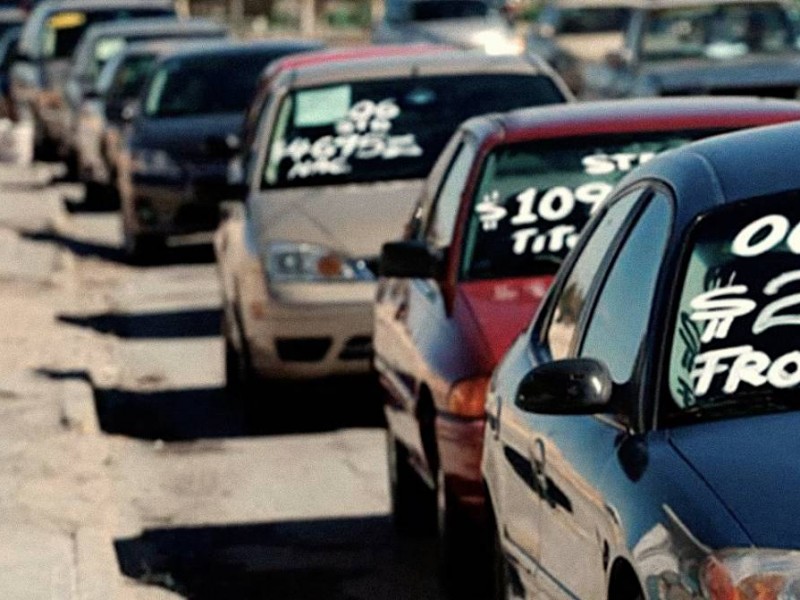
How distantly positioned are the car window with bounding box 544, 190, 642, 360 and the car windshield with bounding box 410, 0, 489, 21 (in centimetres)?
4390

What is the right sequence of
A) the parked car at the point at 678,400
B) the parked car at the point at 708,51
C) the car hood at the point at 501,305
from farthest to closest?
the parked car at the point at 708,51, the car hood at the point at 501,305, the parked car at the point at 678,400

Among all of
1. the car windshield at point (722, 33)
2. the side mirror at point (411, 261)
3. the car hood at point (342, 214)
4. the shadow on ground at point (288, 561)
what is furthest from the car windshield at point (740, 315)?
the car windshield at point (722, 33)

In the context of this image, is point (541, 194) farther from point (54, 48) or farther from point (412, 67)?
point (54, 48)

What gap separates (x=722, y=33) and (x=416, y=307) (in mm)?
16273

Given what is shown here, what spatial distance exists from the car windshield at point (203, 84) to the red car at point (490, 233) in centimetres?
1198

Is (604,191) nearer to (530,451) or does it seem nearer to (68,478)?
(68,478)

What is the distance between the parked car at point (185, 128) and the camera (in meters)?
23.0

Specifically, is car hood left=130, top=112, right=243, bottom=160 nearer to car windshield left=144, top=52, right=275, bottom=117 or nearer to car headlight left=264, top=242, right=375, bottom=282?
car windshield left=144, top=52, right=275, bottom=117

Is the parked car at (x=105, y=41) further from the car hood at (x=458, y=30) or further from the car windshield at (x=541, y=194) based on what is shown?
the car windshield at (x=541, y=194)

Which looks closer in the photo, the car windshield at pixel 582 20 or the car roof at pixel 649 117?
the car roof at pixel 649 117

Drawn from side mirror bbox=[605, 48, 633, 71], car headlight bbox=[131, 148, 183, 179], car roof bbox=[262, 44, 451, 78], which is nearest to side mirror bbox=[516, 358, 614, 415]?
car roof bbox=[262, 44, 451, 78]

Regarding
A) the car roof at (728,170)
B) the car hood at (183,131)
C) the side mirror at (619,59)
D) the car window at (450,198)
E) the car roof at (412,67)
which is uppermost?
the car roof at (728,170)

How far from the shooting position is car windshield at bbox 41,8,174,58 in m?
37.2

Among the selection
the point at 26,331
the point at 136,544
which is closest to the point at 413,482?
the point at 136,544
